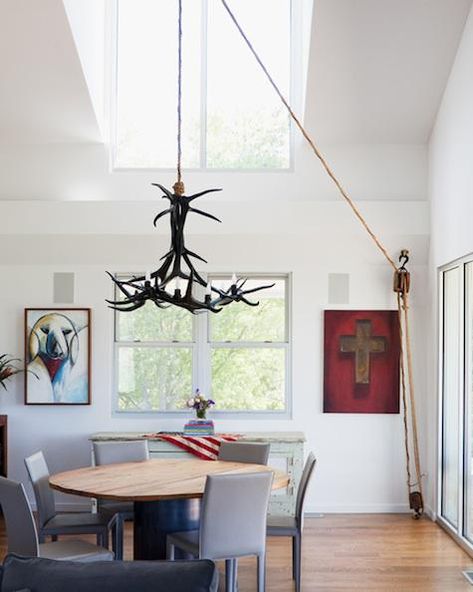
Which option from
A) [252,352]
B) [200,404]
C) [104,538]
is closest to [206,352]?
[252,352]

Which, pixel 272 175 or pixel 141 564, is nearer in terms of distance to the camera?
pixel 141 564

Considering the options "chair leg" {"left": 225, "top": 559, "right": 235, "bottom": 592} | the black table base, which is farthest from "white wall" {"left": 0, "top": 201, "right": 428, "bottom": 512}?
"chair leg" {"left": 225, "top": 559, "right": 235, "bottom": 592}

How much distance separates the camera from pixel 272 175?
7.72 meters

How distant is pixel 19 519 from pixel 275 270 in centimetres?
381

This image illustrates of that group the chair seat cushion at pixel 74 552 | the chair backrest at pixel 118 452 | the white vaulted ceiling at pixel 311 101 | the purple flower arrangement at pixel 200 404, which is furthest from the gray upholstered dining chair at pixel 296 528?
the white vaulted ceiling at pixel 311 101

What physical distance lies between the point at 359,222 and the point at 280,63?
1.59 m

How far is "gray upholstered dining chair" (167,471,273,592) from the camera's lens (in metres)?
4.52

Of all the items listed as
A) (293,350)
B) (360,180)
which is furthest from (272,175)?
(293,350)

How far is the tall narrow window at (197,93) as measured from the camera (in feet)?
25.6

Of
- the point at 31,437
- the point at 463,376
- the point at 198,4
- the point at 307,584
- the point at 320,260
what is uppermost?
the point at 198,4

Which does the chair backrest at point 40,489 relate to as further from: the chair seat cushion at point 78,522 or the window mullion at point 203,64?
the window mullion at point 203,64

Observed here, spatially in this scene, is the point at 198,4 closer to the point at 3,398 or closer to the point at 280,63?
the point at 280,63

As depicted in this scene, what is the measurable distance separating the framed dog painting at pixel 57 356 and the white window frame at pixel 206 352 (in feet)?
0.93

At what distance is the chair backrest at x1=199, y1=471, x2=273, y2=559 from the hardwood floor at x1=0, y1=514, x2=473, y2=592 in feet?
2.70
